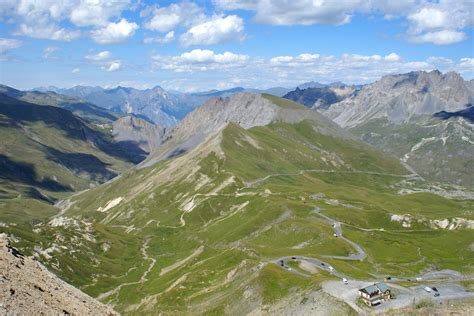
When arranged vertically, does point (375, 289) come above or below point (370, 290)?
below

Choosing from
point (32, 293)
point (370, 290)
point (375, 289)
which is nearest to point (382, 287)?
point (375, 289)

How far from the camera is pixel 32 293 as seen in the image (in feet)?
191

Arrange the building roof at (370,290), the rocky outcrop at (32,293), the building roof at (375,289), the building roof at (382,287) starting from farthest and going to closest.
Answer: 1. the building roof at (382,287)
2. the building roof at (375,289)
3. the building roof at (370,290)
4. the rocky outcrop at (32,293)

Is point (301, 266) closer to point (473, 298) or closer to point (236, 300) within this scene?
point (236, 300)

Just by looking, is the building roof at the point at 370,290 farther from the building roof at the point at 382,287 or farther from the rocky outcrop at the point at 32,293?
the rocky outcrop at the point at 32,293

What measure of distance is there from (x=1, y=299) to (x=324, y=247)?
130 m

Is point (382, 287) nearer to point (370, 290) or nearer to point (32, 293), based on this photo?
point (370, 290)

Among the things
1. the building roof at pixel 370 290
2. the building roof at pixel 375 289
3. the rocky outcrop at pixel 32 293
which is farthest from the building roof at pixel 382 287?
the rocky outcrop at pixel 32 293

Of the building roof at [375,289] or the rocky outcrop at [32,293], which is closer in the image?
the rocky outcrop at [32,293]

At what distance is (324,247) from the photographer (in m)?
168

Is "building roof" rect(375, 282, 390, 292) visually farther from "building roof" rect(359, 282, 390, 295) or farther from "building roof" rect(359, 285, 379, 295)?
"building roof" rect(359, 285, 379, 295)

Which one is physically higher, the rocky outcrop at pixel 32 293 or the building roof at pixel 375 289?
the rocky outcrop at pixel 32 293

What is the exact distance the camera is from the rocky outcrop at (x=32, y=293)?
52.8m

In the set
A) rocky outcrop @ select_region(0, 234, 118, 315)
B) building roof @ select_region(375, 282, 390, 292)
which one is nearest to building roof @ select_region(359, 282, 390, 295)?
building roof @ select_region(375, 282, 390, 292)
